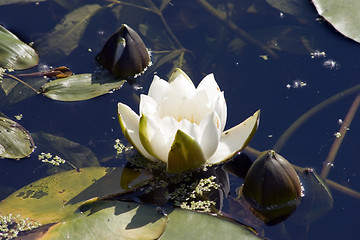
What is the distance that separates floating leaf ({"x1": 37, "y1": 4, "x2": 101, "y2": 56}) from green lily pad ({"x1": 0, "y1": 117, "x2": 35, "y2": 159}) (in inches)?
32.1

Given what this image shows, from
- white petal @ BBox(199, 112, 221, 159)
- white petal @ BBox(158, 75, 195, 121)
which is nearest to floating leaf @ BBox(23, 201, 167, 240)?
white petal @ BBox(199, 112, 221, 159)

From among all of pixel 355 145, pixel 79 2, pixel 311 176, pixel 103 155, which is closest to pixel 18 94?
pixel 103 155

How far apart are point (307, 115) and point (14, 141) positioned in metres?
1.84

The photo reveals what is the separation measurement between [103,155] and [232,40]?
55.9 inches

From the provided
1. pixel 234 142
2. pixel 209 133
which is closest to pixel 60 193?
pixel 209 133

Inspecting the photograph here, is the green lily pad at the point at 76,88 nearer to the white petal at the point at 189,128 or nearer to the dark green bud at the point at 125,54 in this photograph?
the dark green bud at the point at 125,54

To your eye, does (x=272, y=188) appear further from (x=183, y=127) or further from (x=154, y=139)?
(x=154, y=139)

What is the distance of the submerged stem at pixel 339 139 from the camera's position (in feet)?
9.37

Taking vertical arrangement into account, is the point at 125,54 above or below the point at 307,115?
above

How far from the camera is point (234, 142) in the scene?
2.71 m

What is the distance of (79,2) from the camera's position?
13.2 ft

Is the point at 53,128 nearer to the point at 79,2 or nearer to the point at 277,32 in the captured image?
the point at 79,2

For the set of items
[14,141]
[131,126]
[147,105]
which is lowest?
[14,141]

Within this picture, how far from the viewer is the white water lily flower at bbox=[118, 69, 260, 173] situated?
2.49m
